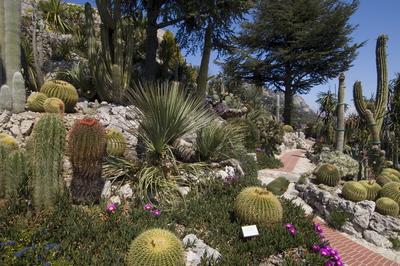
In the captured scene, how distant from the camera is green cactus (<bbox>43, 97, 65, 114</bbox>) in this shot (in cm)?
683

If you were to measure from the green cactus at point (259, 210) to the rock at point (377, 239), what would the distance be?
12.1 ft

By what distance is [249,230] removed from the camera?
443cm

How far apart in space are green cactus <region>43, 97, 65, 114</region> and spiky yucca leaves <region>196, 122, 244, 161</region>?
327 cm

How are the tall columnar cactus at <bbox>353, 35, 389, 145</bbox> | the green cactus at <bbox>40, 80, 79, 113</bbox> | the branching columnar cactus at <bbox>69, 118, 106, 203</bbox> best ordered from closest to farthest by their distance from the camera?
the branching columnar cactus at <bbox>69, 118, 106, 203</bbox>, the green cactus at <bbox>40, 80, 79, 113</bbox>, the tall columnar cactus at <bbox>353, 35, 389, 145</bbox>

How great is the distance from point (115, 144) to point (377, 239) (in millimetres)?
6306

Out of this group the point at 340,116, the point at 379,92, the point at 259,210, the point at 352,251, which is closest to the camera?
the point at 259,210

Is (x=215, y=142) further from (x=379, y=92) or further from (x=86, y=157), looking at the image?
(x=379, y=92)

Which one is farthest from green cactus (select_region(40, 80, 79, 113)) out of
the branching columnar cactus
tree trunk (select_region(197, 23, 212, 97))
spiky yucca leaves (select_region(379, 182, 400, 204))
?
spiky yucca leaves (select_region(379, 182, 400, 204))

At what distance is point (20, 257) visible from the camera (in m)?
3.21

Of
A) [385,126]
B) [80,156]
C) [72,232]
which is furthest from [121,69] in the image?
[385,126]

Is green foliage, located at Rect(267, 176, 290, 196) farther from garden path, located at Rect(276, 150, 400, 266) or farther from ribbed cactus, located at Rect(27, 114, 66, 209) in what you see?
ribbed cactus, located at Rect(27, 114, 66, 209)

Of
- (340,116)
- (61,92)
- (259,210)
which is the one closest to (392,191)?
(340,116)

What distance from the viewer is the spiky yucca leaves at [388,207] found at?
7570mm

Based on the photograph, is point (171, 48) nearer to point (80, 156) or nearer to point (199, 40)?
point (199, 40)
